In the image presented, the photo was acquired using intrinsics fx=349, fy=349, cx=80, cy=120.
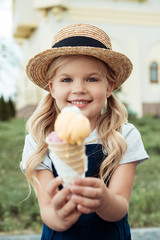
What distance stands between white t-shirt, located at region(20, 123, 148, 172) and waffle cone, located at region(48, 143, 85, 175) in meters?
0.59

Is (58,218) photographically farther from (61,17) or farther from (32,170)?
(61,17)

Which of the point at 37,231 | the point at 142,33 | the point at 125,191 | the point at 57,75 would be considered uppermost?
the point at 57,75

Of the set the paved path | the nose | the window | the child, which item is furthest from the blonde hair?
the window

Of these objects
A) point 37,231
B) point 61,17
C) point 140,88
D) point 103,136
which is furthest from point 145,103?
point 103,136

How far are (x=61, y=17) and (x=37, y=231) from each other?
11802mm

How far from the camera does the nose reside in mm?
1922

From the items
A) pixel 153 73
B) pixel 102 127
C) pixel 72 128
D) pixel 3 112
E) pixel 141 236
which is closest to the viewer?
pixel 72 128

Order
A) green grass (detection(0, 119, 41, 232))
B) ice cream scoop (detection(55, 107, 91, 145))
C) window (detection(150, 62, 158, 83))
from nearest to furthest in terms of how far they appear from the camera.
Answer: ice cream scoop (detection(55, 107, 91, 145)) → green grass (detection(0, 119, 41, 232)) → window (detection(150, 62, 158, 83))

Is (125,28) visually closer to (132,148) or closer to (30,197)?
(30,197)

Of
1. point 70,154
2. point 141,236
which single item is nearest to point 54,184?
point 70,154

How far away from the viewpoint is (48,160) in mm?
2115

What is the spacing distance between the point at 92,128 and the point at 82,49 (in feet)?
1.77

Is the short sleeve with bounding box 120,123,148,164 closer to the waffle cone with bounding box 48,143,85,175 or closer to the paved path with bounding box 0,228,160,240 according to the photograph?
the waffle cone with bounding box 48,143,85,175

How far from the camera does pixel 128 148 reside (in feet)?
6.93
